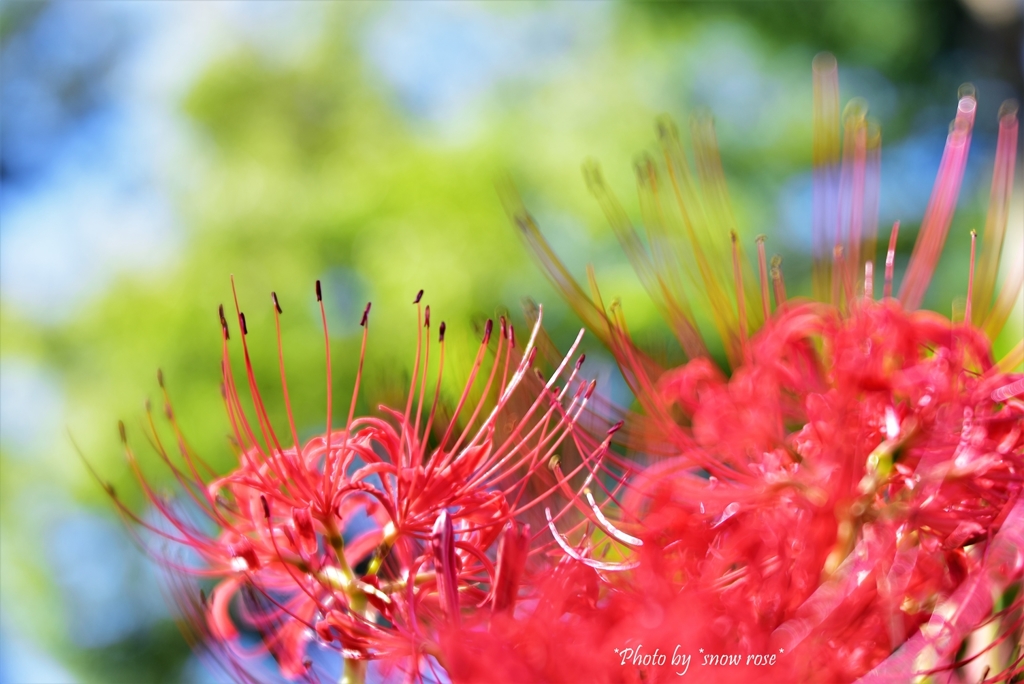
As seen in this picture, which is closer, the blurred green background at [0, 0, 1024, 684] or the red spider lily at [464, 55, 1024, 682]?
the red spider lily at [464, 55, 1024, 682]

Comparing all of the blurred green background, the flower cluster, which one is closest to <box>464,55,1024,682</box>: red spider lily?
the flower cluster

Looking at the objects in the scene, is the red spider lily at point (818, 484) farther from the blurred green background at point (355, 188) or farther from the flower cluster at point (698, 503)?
the blurred green background at point (355, 188)

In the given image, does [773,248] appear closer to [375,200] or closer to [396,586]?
[375,200]

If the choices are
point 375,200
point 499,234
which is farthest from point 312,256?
point 499,234

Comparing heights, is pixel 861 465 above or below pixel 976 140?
above

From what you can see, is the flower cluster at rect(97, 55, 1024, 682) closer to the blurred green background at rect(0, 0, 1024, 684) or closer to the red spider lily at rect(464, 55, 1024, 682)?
the red spider lily at rect(464, 55, 1024, 682)

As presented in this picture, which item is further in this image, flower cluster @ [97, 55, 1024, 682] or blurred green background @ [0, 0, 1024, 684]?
blurred green background @ [0, 0, 1024, 684]
